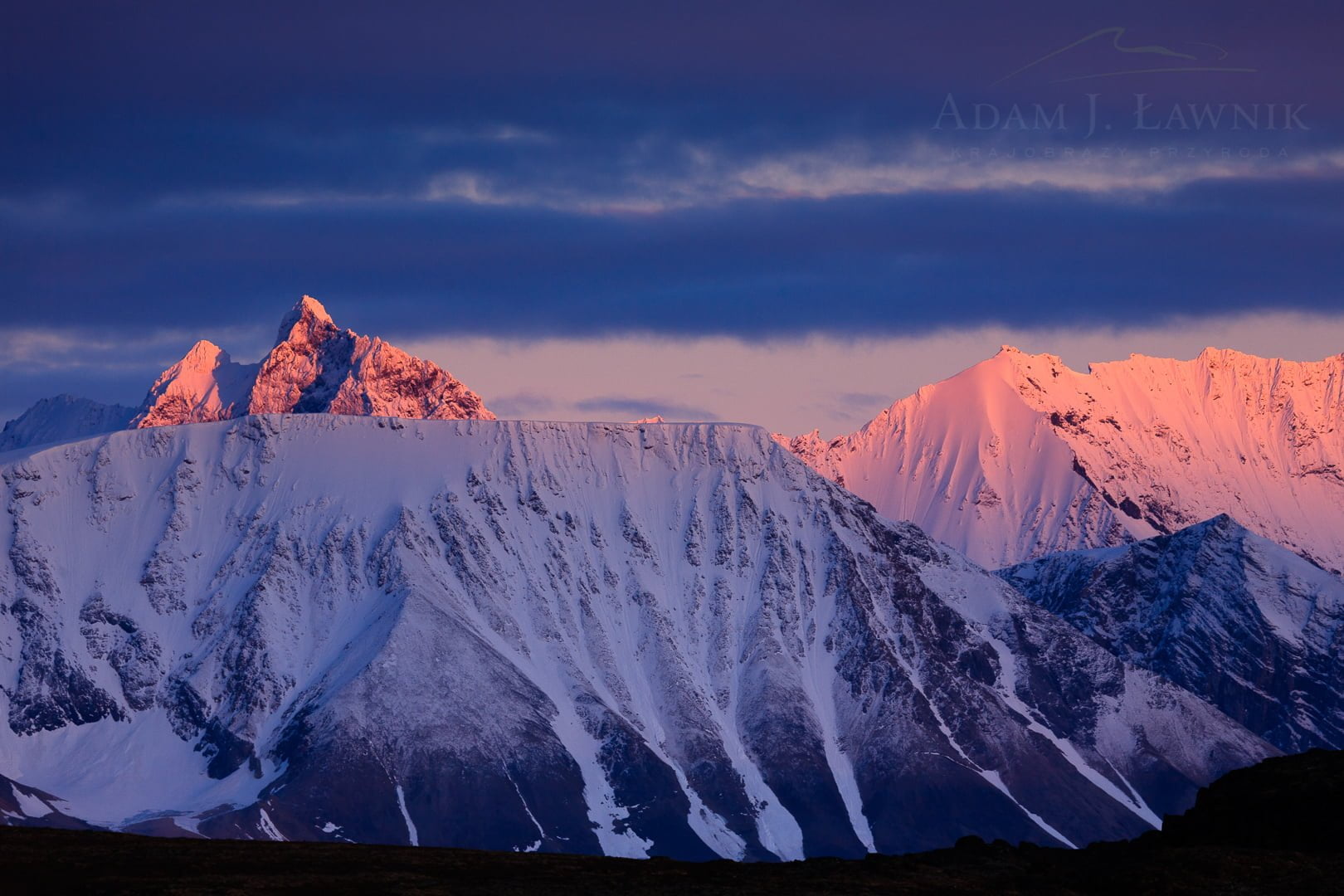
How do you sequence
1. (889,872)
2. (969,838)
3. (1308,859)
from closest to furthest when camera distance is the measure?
(1308,859) < (889,872) < (969,838)

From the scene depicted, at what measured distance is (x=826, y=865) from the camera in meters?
134

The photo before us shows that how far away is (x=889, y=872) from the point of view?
5015 inches

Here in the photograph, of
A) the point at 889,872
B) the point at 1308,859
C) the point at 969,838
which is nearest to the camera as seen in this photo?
the point at 1308,859

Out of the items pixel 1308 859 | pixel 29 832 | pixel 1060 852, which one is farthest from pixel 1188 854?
pixel 29 832

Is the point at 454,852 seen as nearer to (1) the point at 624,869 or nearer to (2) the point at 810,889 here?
(1) the point at 624,869

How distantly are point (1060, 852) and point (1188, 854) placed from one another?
14.5 metres

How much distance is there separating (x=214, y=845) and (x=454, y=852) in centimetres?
1535

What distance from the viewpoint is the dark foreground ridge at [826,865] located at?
389ft

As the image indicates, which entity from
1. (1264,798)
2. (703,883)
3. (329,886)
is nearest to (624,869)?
(703,883)

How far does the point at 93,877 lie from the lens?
122 m

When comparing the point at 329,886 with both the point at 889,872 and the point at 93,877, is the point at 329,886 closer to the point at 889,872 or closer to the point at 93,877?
the point at 93,877

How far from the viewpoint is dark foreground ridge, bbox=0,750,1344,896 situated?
4670 inches

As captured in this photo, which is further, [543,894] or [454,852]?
[454,852]

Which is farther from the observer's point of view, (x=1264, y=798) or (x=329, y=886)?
(x=1264, y=798)
